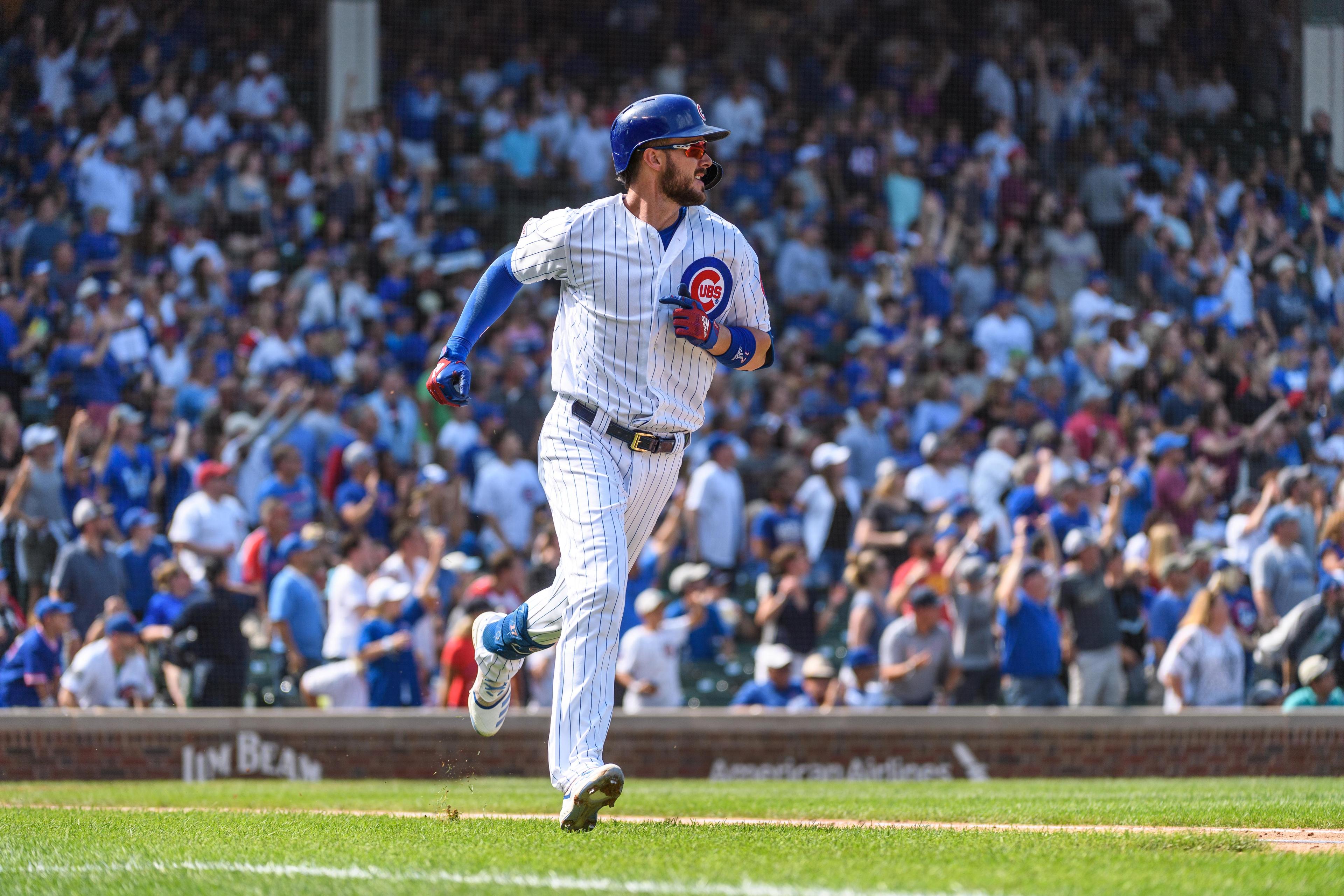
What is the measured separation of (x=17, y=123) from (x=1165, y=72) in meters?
11.4

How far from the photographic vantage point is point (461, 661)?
1045cm

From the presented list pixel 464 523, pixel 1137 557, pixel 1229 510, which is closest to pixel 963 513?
pixel 1137 557

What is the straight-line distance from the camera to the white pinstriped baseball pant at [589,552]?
4.66 meters

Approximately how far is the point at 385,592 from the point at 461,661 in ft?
2.38

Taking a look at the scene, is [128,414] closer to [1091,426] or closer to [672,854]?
[1091,426]

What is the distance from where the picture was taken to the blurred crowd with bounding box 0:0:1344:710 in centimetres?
1127

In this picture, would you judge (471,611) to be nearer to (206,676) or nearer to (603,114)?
(206,676)

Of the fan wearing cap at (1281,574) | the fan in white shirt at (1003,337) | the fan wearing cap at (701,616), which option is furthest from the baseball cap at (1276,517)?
the fan wearing cap at (701,616)

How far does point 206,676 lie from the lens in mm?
10773

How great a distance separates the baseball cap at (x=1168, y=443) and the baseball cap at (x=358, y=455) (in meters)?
6.29

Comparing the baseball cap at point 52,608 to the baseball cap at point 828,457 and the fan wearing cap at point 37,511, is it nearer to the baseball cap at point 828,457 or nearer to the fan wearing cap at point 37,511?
the fan wearing cap at point 37,511

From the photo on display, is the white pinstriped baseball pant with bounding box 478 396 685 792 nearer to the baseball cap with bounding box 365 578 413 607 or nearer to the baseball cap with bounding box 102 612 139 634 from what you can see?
the baseball cap with bounding box 365 578 413 607

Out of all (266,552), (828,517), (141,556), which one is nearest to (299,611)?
(266,552)

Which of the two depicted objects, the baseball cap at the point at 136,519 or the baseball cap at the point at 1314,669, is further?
the baseball cap at the point at 136,519
